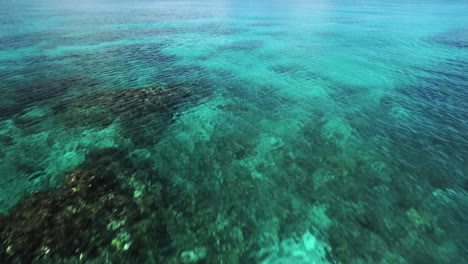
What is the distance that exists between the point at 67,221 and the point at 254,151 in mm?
9719

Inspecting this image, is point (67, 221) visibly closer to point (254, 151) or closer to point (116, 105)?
point (254, 151)

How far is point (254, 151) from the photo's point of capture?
1406cm

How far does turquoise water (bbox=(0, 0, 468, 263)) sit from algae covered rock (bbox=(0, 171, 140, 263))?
162 millimetres

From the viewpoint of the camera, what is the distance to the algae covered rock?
8.12 metres

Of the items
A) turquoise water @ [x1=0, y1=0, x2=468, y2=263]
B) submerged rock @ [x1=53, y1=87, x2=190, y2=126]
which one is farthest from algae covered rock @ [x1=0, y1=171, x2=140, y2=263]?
submerged rock @ [x1=53, y1=87, x2=190, y2=126]

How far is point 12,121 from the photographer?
1580 cm

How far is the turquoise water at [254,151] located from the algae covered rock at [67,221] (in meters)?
0.16

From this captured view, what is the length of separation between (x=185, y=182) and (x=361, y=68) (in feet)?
89.5

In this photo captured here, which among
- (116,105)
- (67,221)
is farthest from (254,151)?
(116,105)

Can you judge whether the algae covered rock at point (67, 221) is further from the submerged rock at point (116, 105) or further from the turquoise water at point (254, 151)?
the submerged rock at point (116, 105)

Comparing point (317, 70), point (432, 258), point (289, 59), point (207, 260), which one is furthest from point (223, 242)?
point (289, 59)

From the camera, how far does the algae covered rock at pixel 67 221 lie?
320 inches

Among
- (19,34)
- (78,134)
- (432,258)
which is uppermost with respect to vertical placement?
(19,34)

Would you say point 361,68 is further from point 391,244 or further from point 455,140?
point 391,244
